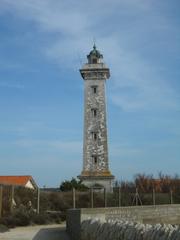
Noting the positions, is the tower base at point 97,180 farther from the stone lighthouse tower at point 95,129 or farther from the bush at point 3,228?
the bush at point 3,228

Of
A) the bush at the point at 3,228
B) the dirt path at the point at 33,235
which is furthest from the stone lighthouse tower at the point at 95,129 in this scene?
the dirt path at the point at 33,235

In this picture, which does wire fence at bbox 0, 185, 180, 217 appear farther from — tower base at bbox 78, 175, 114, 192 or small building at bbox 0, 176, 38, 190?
small building at bbox 0, 176, 38, 190

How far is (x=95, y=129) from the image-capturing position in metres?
48.8

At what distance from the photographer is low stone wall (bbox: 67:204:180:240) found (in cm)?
1457

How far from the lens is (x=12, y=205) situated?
22125 millimetres

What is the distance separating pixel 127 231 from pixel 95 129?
131 feet

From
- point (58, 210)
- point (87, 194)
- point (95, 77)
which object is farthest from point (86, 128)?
point (58, 210)

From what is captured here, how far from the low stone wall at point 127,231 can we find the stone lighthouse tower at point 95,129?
1350 inches

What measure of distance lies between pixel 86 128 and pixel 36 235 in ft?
108

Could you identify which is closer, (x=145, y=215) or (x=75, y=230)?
(x=75, y=230)

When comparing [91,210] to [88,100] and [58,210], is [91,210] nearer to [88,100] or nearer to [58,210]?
[58,210]

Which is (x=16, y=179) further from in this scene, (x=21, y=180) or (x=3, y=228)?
(x=3, y=228)

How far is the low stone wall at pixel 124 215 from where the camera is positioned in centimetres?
1457

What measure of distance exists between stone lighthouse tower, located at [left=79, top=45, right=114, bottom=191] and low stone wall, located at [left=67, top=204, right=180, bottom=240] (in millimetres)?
22433
